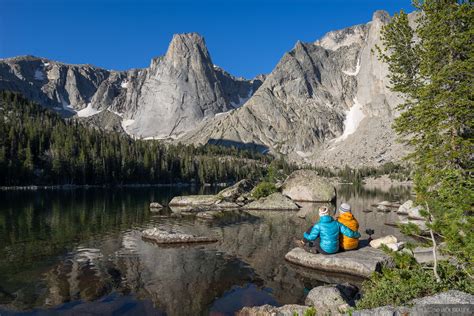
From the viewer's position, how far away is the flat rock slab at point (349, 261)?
1858 cm

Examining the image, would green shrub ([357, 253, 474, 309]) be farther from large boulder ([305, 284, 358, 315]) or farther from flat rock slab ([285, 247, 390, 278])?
flat rock slab ([285, 247, 390, 278])

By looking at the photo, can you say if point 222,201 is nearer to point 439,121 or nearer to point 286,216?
point 286,216

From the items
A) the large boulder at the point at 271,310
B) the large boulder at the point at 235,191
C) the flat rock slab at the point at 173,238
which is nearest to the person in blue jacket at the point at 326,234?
the large boulder at the point at 271,310

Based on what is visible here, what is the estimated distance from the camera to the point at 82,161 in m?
121

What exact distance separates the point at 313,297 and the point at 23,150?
127 metres

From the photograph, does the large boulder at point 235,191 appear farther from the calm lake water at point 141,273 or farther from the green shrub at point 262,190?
the calm lake water at point 141,273

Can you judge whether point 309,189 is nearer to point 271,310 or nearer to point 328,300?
point 328,300

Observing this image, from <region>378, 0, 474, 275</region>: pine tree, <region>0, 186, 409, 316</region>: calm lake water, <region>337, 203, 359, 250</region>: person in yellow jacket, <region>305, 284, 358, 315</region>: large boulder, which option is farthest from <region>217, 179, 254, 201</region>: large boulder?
<region>305, 284, 358, 315</region>: large boulder

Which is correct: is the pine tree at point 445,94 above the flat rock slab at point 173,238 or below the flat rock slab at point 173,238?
above

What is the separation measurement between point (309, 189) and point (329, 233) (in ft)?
158

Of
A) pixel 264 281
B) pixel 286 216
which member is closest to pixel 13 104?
pixel 286 216

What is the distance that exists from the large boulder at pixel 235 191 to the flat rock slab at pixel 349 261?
3935 cm

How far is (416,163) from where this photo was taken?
2311cm

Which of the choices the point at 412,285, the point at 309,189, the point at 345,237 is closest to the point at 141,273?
the point at 345,237
